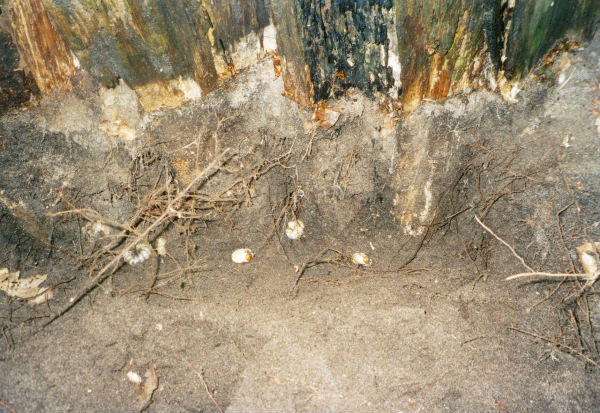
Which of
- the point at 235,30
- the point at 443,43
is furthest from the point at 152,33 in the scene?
the point at 443,43

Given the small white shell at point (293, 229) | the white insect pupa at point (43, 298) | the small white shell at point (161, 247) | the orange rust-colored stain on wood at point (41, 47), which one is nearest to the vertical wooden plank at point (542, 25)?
the small white shell at point (293, 229)

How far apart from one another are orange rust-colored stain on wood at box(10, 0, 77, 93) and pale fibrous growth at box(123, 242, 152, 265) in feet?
2.62

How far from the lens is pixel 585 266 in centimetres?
170

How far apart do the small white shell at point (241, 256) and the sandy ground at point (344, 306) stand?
3cm

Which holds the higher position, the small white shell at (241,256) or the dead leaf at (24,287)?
the dead leaf at (24,287)

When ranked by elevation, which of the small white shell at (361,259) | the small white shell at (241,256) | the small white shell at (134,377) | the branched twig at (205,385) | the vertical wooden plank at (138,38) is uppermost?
the vertical wooden plank at (138,38)

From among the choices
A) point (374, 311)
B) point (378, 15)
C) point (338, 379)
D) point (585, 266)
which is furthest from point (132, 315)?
point (585, 266)

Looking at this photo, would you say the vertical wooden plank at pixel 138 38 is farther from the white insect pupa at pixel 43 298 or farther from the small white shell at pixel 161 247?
the white insect pupa at pixel 43 298

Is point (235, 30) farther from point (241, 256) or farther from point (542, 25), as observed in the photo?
point (542, 25)

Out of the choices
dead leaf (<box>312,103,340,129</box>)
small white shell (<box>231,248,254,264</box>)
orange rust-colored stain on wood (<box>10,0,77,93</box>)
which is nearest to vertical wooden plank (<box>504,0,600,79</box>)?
dead leaf (<box>312,103,340,129</box>)

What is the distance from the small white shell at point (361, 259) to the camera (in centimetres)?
197

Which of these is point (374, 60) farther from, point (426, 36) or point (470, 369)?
point (470, 369)

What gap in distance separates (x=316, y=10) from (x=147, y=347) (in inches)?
61.9

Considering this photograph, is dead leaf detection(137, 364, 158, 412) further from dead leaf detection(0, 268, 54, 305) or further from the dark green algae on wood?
the dark green algae on wood
